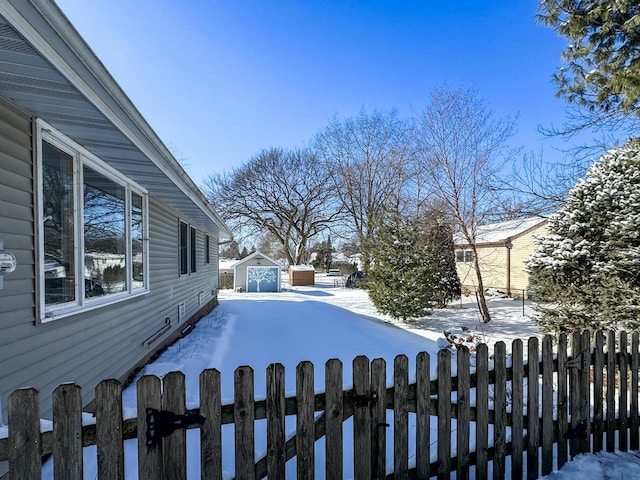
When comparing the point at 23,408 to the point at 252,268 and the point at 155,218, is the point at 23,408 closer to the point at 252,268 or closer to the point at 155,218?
the point at 155,218

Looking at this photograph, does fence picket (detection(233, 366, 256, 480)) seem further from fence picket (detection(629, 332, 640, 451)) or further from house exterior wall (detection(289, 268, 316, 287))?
house exterior wall (detection(289, 268, 316, 287))

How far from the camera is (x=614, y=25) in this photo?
4391 mm

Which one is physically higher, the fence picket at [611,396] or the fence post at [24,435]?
the fence post at [24,435]

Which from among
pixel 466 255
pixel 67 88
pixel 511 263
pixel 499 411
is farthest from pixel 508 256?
pixel 67 88

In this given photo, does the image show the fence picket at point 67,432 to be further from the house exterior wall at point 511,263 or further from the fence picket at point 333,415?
the house exterior wall at point 511,263

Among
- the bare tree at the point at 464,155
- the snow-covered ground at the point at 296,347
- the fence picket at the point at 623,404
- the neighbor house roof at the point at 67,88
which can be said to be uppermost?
the bare tree at the point at 464,155

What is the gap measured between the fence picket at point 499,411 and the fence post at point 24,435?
2410mm

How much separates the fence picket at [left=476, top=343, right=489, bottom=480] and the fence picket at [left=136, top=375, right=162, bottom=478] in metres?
1.83

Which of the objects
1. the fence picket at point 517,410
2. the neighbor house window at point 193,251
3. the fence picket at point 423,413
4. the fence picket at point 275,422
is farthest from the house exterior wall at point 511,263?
the fence picket at point 275,422

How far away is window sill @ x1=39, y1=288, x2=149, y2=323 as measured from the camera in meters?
2.74

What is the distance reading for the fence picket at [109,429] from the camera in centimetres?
139

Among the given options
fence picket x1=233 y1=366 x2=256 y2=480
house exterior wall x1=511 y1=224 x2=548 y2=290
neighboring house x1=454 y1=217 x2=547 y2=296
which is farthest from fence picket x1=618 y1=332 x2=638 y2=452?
house exterior wall x1=511 y1=224 x2=548 y2=290

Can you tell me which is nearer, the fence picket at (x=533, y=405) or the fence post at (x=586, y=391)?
the fence picket at (x=533, y=405)

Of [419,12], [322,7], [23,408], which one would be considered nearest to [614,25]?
[419,12]
